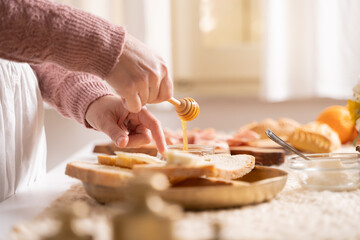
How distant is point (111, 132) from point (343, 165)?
51 centimetres

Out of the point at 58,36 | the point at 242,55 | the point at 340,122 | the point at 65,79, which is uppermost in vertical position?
the point at 58,36

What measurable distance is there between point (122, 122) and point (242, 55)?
1.80 meters

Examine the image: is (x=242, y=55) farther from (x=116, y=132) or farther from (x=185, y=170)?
(x=185, y=170)

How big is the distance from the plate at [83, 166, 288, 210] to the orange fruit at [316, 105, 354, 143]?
97 cm

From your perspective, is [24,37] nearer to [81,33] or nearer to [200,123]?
[81,33]

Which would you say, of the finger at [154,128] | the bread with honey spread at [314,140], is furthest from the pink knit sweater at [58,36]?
the bread with honey spread at [314,140]

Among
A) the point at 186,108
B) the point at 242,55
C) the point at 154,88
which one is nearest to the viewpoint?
the point at 154,88

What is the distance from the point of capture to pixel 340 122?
5.39 feet

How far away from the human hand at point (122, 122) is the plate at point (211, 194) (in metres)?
0.36

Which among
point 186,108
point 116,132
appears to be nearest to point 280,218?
point 186,108

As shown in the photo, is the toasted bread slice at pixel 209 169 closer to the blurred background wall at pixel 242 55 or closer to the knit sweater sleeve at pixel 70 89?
the knit sweater sleeve at pixel 70 89

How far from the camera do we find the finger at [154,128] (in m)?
1.12

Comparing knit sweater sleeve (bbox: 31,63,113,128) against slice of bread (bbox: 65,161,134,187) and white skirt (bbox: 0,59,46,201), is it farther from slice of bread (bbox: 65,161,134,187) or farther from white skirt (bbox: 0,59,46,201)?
slice of bread (bbox: 65,161,134,187)

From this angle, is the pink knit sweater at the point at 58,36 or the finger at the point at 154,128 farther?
the finger at the point at 154,128
